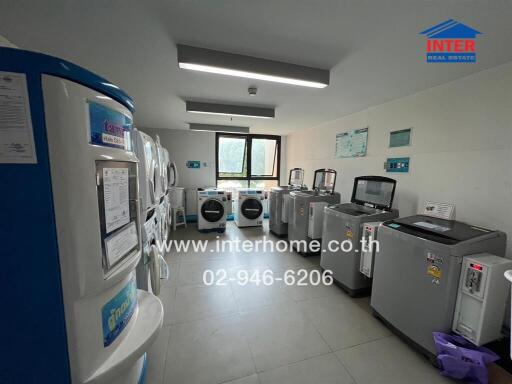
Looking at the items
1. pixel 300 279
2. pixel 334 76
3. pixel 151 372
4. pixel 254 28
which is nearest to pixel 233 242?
pixel 300 279

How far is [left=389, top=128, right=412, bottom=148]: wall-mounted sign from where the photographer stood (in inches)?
102

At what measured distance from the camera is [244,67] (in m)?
1.79

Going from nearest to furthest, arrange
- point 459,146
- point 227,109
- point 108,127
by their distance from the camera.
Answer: point 108,127
point 459,146
point 227,109

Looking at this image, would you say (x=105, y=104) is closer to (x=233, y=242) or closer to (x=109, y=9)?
(x=109, y=9)

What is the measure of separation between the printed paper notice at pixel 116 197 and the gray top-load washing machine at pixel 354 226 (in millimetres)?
2271

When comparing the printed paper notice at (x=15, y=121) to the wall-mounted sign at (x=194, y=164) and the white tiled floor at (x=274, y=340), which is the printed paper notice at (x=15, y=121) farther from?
the wall-mounted sign at (x=194, y=164)

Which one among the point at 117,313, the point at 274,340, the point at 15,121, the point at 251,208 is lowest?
the point at 274,340

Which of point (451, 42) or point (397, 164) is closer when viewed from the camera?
point (451, 42)

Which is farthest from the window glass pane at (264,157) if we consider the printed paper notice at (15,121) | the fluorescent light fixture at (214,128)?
the printed paper notice at (15,121)

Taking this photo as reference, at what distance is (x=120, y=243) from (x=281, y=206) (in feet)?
12.4

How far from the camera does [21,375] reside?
2.22ft

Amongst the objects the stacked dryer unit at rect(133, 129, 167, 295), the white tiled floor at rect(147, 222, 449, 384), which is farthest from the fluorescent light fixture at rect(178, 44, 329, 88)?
the white tiled floor at rect(147, 222, 449, 384)

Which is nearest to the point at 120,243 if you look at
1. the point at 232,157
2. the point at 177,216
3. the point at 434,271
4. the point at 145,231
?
the point at 145,231

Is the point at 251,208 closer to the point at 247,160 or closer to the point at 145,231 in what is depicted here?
the point at 247,160
